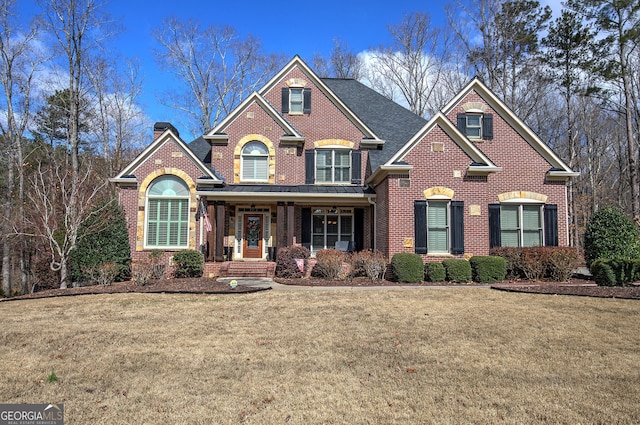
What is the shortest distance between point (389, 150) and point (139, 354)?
14320 mm

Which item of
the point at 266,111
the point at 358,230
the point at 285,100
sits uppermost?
the point at 285,100

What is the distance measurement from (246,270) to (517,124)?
11.7 meters

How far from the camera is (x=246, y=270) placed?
14242 mm

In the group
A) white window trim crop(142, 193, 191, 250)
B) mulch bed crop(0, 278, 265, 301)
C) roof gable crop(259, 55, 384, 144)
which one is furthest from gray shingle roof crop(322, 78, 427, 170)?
mulch bed crop(0, 278, 265, 301)

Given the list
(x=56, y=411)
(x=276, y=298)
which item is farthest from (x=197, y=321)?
(x=56, y=411)

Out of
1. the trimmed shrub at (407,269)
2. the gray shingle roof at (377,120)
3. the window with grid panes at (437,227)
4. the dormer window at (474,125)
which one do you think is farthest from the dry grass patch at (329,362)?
the gray shingle roof at (377,120)

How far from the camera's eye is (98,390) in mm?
4203

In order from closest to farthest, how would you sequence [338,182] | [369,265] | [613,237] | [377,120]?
[369,265] < [613,237] < [338,182] < [377,120]

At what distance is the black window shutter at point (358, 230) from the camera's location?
17.0 m

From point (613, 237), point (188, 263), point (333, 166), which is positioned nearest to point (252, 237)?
point (188, 263)

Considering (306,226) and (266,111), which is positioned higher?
(266,111)

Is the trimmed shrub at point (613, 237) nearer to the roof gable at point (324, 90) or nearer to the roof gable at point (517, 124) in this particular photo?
the roof gable at point (517, 124)

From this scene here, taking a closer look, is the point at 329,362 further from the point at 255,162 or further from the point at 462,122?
the point at 462,122

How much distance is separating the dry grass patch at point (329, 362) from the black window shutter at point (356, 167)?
932cm
